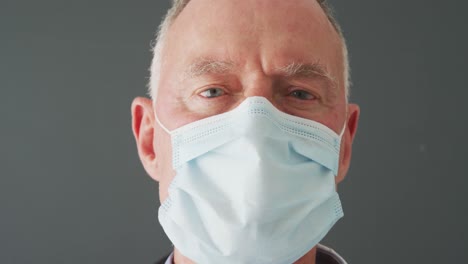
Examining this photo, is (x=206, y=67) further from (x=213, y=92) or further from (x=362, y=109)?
(x=362, y=109)

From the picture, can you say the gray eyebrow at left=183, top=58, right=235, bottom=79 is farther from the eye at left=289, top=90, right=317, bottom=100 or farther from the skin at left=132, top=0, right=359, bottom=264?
the eye at left=289, top=90, right=317, bottom=100

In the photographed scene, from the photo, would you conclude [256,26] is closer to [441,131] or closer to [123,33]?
[123,33]

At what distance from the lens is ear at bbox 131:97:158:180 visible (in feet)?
4.79

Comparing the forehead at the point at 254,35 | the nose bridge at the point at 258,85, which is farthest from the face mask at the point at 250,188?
the forehead at the point at 254,35

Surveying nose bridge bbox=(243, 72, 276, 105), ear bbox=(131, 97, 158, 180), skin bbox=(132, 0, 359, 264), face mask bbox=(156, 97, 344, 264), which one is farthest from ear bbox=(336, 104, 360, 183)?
ear bbox=(131, 97, 158, 180)

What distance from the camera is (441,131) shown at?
2.23 m

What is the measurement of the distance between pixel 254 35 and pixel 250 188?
1.37ft

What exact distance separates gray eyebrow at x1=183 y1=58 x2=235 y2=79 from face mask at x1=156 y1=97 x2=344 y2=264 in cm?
11

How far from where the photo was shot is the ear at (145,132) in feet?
4.79

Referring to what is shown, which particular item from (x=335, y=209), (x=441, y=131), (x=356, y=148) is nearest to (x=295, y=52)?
(x=335, y=209)

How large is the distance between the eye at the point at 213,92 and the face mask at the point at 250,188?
8 centimetres

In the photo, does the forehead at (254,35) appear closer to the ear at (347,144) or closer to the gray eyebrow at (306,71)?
the gray eyebrow at (306,71)

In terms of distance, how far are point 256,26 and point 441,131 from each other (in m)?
1.32

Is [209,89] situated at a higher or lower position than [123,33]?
lower
